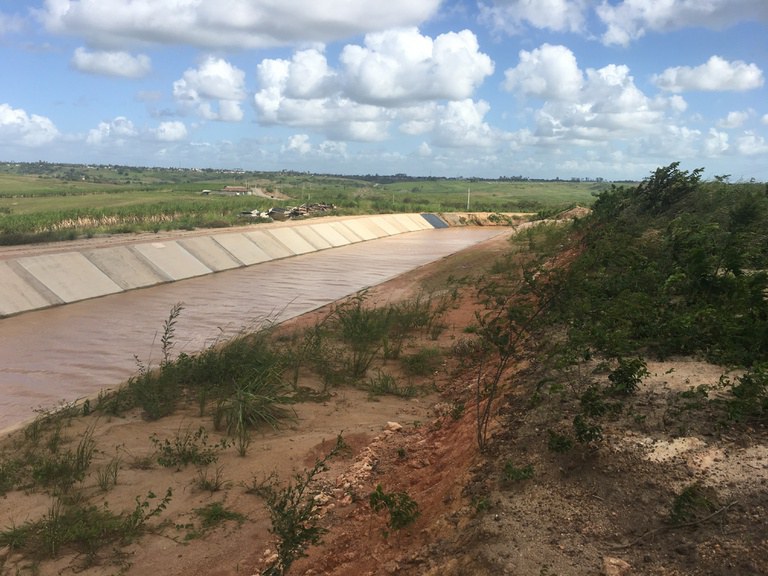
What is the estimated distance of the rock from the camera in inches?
128

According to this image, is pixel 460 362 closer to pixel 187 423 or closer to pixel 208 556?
pixel 187 423

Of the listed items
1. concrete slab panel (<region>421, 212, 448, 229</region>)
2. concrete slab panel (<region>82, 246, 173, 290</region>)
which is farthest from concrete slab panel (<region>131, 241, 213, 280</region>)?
concrete slab panel (<region>421, 212, 448, 229</region>)

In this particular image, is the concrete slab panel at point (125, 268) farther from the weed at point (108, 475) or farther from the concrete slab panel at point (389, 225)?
the concrete slab panel at point (389, 225)

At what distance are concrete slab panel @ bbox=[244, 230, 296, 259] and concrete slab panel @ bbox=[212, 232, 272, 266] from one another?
1.44 ft

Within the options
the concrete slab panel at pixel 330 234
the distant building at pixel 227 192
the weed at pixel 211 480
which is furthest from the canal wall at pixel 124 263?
the distant building at pixel 227 192

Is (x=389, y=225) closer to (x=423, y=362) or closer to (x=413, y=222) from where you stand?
(x=413, y=222)

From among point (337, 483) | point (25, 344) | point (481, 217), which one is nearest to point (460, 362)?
point (337, 483)

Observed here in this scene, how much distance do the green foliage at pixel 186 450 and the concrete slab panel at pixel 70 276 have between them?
11.6m

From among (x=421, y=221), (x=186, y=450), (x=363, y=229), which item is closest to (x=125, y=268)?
(x=186, y=450)

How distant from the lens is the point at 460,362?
33.5 ft

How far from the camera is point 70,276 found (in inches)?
695

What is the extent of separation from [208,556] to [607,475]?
321 cm

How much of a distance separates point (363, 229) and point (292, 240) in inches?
470

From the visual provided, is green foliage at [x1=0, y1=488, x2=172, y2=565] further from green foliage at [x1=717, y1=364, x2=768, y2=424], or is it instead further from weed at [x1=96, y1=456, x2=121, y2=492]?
green foliage at [x1=717, y1=364, x2=768, y2=424]
